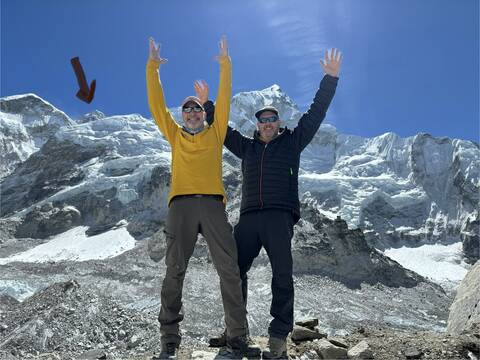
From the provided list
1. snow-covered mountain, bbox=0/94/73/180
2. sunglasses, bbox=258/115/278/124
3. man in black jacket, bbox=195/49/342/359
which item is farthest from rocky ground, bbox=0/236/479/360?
snow-covered mountain, bbox=0/94/73/180

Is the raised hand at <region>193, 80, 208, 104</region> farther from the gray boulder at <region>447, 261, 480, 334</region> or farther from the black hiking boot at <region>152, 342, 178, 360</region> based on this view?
the gray boulder at <region>447, 261, 480, 334</region>

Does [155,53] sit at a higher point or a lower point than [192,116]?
higher

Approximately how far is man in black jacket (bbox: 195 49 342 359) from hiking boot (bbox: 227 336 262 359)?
0.15 metres

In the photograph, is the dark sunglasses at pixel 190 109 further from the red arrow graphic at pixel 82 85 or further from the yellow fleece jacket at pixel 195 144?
the red arrow graphic at pixel 82 85

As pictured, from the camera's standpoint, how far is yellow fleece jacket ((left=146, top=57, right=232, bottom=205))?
558cm

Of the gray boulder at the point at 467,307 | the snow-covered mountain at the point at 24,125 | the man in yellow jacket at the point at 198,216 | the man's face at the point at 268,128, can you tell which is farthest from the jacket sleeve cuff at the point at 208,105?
the snow-covered mountain at the point at 24,125

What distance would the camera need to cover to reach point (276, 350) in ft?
17.4

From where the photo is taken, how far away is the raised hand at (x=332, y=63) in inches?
250

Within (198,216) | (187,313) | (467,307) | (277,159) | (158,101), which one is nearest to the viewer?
(198,216)

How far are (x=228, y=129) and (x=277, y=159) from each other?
2.91 ft

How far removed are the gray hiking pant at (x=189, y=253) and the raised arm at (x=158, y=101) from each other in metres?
1.01

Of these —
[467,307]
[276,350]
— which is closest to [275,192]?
[276,350]

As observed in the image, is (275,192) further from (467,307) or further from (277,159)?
(467,307)

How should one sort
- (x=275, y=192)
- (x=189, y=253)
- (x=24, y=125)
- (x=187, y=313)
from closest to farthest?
(x=189, y=253), (x=275, y=192), (x=187, y=313), (x=24, y=125)
